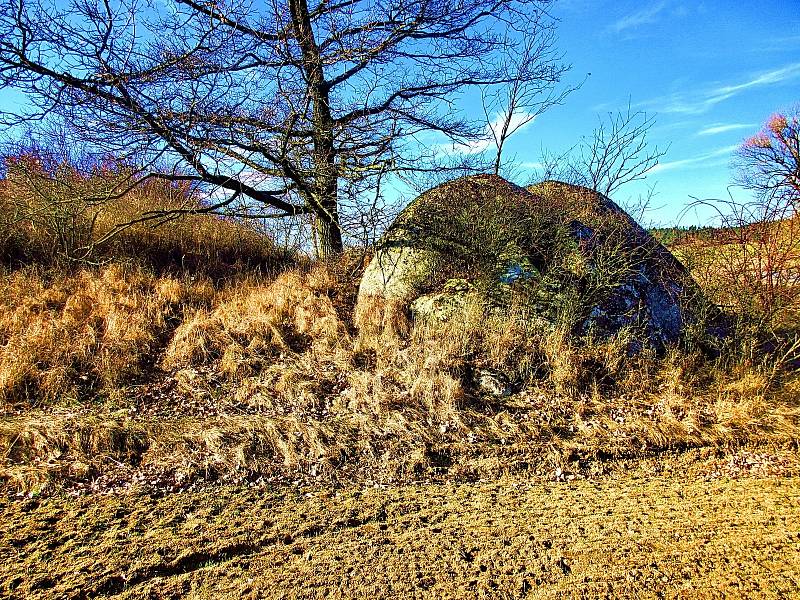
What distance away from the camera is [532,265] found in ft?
20.7

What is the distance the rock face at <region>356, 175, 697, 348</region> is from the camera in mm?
6004

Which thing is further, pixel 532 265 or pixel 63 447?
pixel 532 265

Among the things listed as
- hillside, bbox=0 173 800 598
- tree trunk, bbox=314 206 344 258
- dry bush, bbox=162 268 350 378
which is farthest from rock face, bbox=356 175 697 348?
tree trunk, bbox=314 206 344 258

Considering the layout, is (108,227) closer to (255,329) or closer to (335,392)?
(255,329)

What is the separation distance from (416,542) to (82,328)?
15.5ft

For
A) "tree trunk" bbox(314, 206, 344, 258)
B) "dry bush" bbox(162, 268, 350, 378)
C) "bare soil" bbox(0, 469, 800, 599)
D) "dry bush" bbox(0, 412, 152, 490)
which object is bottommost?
"bare soil" bbox(0, 469, 800, 599)

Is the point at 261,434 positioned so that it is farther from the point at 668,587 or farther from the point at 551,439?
the point at 668,587

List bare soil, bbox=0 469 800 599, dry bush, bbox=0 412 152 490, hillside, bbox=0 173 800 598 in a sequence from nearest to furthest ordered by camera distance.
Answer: bare soil, bbox=0 469 800 599 < hillside, bbox=0 173 800 598 < dry bush, bbox=0 412 152 490

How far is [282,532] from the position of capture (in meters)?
3.16

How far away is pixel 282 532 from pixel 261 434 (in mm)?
1227

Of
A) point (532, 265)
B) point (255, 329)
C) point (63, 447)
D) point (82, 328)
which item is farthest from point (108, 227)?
point (532, 265)

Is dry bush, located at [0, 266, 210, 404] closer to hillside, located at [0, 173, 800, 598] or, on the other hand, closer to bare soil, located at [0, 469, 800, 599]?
hillside, located at [0, 173, 800, 598]

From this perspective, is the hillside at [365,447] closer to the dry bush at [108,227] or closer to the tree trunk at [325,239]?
the dry bush at [108,227]

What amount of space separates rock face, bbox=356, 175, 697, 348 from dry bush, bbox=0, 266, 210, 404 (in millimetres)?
2565
